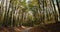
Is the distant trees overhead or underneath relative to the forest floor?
overhead

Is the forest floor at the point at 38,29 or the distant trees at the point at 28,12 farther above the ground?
the distant trees at the point at 28,12

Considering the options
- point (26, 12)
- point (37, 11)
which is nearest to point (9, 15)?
point (26, 12)

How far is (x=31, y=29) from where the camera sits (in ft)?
5.56

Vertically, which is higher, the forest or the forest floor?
the forest

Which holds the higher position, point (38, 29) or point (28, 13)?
point (28, 13)

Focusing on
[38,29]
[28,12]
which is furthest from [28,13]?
[38,29]

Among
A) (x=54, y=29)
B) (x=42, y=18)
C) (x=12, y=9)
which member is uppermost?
(x=12, y=9)

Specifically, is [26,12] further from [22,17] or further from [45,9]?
[45,9]

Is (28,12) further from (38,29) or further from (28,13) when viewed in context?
(38,29)

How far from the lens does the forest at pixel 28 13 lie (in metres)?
1.71

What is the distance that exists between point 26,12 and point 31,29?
0.21 m

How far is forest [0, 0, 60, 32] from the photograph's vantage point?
1711 mm

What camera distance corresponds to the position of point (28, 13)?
1.74 metres

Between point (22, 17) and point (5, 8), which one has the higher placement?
point (5, 8)
